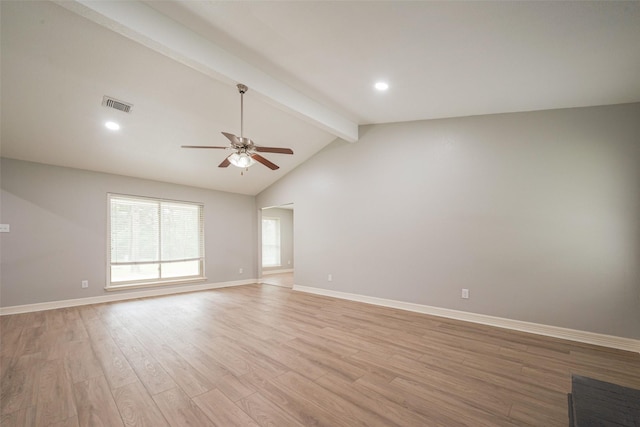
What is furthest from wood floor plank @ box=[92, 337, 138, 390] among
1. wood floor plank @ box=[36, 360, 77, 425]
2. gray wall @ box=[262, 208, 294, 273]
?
gray wall @ box=[262, 208, 294, 273]

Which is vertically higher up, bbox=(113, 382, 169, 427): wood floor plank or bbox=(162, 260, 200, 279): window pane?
bbox=(162, 260, 200, 279): window pane

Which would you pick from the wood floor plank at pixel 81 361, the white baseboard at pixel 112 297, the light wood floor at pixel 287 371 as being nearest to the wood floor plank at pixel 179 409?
the light wood floor at pixel 287 371

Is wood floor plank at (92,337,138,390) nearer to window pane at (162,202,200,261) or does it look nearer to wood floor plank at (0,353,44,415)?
wood floor plank at (0,353,44,415)

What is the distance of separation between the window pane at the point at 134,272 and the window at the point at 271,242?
3880mm

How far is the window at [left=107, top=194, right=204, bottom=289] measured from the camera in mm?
5476

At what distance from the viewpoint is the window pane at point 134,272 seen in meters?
5.45

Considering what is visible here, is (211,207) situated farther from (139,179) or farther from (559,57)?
(559,57)

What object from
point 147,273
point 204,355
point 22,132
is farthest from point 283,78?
point 147,273

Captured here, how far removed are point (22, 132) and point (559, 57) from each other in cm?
664

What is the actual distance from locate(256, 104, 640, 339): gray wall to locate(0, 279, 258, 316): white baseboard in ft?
10.7

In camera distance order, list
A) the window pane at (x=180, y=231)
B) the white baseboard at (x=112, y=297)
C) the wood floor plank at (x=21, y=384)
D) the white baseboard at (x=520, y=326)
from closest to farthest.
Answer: the wood floor plank at (x=21, y=384) < the white baseboard at (x=520, y=326) < the white baseboard at (x=112, y=297) < the window pane at (x=180, y=231)

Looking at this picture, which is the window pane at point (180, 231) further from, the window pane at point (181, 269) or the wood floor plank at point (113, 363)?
the wood floor plank at point (113, 363)

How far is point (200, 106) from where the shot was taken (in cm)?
389

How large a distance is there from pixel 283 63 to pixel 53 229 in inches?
198
